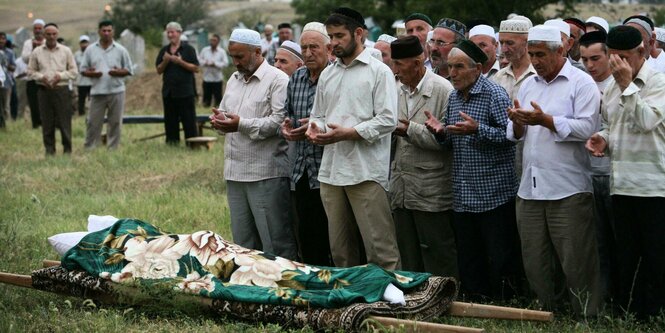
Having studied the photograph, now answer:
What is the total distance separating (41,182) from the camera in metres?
13.6

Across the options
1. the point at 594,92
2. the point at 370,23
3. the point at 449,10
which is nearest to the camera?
the point at 594,92

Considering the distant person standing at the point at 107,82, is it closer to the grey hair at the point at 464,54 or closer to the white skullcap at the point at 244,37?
the white skullcap at the point at 244,37

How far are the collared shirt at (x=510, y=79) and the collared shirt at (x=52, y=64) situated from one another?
986 cm

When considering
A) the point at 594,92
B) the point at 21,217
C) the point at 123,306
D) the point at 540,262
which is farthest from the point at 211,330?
the point at 21,217

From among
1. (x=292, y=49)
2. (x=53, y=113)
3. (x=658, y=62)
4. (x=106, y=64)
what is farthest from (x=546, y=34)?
(x=53, y=113)

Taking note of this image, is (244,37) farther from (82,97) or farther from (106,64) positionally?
(82,97)

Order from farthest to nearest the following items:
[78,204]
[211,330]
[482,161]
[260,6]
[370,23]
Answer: [260,6], [370,23], [78,204], [482,161], [211,330]

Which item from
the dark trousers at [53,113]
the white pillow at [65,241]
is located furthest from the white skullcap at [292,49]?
the dark trousers at [53,113]

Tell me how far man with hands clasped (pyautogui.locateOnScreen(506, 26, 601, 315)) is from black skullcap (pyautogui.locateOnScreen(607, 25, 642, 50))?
394 millimetres

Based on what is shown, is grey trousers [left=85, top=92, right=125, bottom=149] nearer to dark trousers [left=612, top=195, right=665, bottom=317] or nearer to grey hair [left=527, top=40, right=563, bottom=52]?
grey hair [left=527, top=40, right=563, bottom=52]

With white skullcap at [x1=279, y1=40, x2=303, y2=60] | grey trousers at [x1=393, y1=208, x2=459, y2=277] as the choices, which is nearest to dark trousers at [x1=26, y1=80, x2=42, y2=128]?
white skullcap at [x1=279, y1=40, x2=303, y2=60]

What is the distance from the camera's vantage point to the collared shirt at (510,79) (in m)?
7.62

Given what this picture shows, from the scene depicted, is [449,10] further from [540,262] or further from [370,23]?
[540,262]

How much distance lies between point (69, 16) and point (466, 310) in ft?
184
